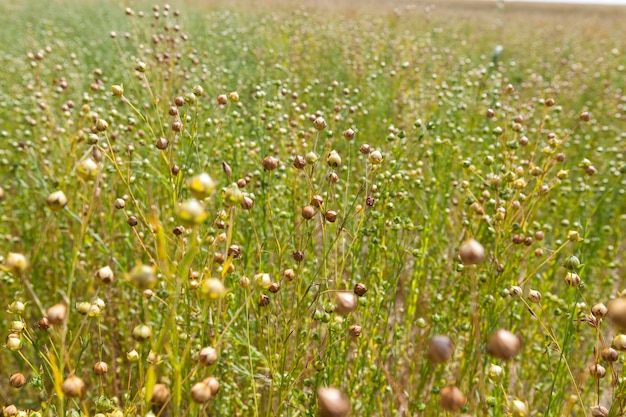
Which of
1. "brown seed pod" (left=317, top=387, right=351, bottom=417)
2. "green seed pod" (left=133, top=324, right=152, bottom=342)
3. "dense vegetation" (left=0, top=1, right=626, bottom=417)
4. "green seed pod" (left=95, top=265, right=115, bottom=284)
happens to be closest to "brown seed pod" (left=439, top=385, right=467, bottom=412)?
"dense vegetation" (left=0, top=1, right=626, bottom=417)

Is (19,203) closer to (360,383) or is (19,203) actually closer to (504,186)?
(360,383)

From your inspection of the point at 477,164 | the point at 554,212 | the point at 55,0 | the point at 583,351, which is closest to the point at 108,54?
the point at 477,164

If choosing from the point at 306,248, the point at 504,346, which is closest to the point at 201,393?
the point at 504,346

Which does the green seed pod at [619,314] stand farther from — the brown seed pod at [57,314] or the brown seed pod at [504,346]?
the brown seed pod at [57,314]

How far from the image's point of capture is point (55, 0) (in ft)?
28.3

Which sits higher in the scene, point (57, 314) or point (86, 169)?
point (86, 169)

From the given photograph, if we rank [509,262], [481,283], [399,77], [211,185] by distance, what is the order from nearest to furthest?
[211,185]
[509,262]
[481,283]
[399,77]

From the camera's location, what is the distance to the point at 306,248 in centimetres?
139

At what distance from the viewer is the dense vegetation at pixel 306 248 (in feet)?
3.12

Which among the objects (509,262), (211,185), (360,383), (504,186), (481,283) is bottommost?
(360,383)

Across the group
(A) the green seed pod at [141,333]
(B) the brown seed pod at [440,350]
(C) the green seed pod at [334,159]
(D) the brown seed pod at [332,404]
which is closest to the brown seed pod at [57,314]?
(A) the green seed pod at [141,333]

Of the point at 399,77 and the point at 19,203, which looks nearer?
the point at 19,203

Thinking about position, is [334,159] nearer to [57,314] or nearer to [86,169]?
[86,169]

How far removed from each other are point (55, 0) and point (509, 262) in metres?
9.60
